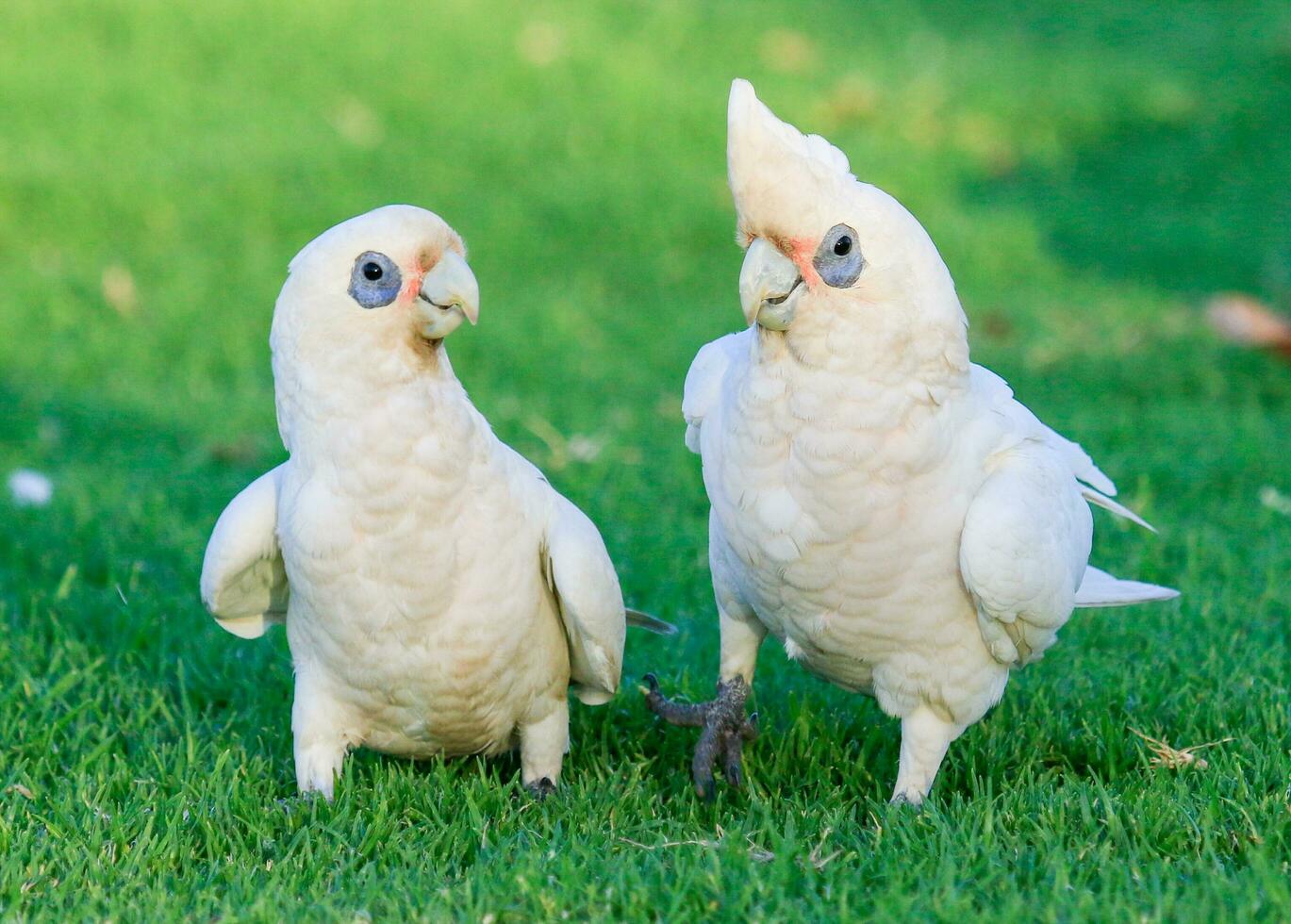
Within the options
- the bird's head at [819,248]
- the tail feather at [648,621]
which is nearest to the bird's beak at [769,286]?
the bird's head at [819,248]

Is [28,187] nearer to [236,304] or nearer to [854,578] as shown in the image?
[236,304]

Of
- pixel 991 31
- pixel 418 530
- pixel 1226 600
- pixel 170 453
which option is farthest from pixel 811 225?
pixel 991 31

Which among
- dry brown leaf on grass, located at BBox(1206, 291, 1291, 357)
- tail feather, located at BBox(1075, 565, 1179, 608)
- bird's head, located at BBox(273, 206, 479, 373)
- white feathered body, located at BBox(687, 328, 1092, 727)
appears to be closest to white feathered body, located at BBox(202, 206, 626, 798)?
bird's head, located at BBox(273, 206, 479, 373)

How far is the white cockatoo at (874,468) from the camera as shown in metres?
2.93

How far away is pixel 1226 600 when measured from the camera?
14.6ft

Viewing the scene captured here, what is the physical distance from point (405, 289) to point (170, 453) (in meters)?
3.33

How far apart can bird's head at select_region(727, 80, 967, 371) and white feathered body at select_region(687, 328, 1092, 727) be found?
88mm

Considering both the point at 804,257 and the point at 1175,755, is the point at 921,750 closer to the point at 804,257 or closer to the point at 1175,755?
the point at 1175,755

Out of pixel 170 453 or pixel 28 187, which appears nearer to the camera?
pixel 170 453

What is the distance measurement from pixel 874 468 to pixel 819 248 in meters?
0.46

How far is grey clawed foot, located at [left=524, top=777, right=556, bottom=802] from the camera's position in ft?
11.5

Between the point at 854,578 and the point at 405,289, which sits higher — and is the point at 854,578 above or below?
below

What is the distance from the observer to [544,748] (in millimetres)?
3543

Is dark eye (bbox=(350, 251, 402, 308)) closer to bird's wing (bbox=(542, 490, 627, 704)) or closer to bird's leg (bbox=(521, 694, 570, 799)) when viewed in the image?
bird's wing (bbox=(542, 490, 627, 704))
